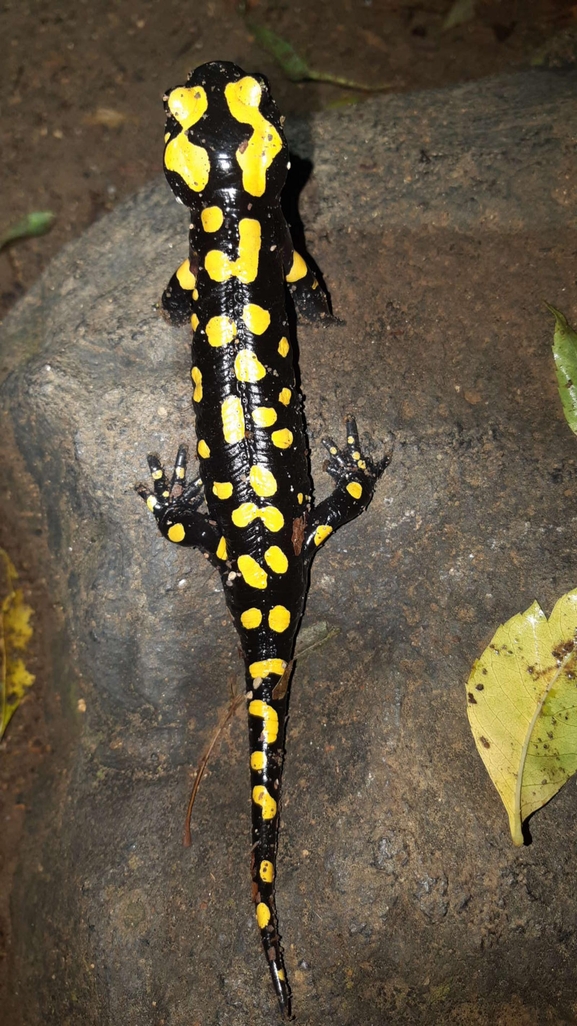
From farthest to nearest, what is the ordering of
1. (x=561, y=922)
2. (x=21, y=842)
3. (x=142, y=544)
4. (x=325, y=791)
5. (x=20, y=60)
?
(x=20, y=60)
(x=21, y=842)
(x=142, y=544)
(x=325, y=791)
(x=561, y=922)

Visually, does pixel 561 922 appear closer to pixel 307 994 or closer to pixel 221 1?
pixel 307 994

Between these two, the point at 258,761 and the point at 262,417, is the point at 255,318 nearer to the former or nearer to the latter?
the point at 262,417

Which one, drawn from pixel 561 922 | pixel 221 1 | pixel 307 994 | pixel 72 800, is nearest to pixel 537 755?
pixel 561 922

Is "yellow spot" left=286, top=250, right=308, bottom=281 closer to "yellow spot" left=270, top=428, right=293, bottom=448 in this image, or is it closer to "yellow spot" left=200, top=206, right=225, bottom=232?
"yellow spot" left=200, top=206, right=225, bottom=232

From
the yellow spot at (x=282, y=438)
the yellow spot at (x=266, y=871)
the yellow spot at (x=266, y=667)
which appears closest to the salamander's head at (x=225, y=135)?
the yellow spot at (x=282, y=438)

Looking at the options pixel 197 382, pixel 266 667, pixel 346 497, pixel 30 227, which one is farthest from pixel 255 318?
pixel 30 227

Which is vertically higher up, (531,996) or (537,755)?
(537,755)
